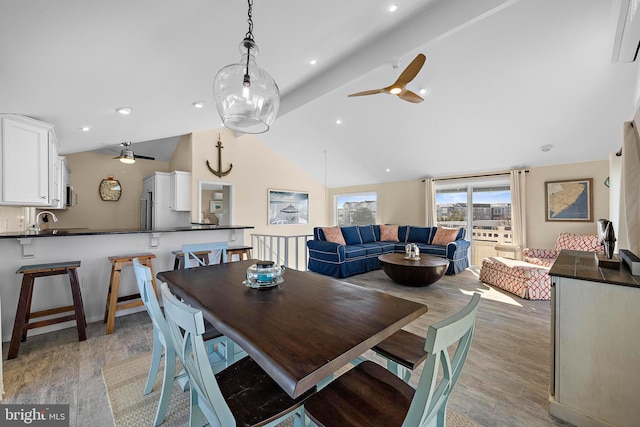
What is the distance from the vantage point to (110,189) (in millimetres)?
6270

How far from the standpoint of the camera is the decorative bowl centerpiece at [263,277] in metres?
1.65

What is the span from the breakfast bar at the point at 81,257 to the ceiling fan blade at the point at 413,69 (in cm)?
302

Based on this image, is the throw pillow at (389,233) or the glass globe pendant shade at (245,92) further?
the throw pillow at (389,233)

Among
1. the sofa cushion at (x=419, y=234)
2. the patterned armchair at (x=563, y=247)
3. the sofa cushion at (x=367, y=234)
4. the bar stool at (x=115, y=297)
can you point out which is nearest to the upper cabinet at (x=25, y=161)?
the bar stool at (x=115, y=297)

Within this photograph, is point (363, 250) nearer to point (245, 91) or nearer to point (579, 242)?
point (579, 242)

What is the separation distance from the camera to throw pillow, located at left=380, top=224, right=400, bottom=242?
21.7ft

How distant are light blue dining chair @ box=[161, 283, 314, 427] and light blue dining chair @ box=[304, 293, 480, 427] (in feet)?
0.47

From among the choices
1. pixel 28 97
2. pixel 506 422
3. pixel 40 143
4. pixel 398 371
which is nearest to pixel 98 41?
pixel 28 97

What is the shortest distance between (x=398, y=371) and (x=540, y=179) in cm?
551

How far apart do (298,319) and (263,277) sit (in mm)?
574

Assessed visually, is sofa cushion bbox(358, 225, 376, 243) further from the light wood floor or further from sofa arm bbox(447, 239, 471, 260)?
the light wood floor

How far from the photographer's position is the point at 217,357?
1971 mm

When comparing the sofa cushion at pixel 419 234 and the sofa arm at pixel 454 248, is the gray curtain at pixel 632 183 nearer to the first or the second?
the sofa arm at pixel 454 248

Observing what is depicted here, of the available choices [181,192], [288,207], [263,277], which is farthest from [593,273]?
[288,207]
